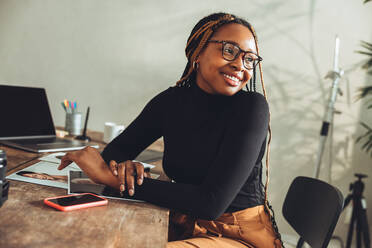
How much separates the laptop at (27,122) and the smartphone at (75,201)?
0.60 m

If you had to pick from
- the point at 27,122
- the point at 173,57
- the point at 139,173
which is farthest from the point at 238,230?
the point at 173,57

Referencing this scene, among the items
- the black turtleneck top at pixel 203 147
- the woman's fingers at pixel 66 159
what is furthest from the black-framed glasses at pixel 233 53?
the woman's fingers at pixel 66 159

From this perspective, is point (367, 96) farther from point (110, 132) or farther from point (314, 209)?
point (110, 132)

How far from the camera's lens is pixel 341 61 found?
93.0 inches

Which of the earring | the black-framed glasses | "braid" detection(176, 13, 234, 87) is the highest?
"braid" detection(176, 13, 234, 87)

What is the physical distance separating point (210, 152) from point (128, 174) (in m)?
0.28

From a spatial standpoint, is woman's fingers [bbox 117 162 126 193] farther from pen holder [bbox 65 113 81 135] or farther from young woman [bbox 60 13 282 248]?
pen holder [bbox 65 113 81 135]

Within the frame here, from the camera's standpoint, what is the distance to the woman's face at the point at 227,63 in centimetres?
105

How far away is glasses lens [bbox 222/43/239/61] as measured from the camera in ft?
3.45

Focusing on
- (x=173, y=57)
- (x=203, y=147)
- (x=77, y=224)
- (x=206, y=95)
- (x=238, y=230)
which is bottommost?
Result: (x=238, y=230)

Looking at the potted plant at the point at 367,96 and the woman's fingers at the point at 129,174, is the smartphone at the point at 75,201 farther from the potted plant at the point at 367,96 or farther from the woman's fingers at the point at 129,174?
the potted plant at the point at 367,96

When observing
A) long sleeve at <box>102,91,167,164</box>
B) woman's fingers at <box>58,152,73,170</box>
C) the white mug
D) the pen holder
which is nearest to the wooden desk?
woman's fingers at <box>58,152,73,170</box>

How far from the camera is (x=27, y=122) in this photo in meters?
1.58

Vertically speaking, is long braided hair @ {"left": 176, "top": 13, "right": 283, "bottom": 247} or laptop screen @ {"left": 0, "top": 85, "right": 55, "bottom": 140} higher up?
long braided hair @ {"left": 176, "top": 13, "right": 283, "bottom": 247}
